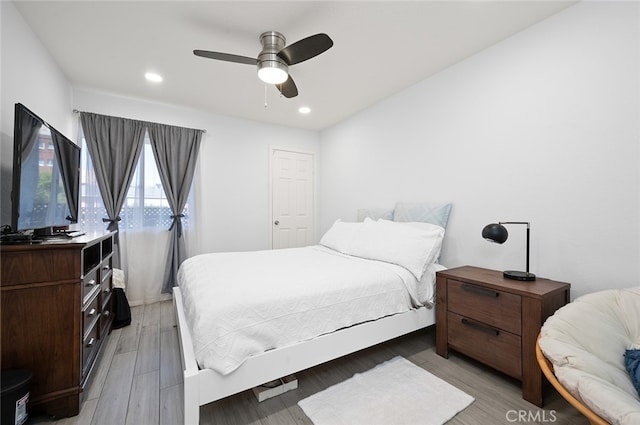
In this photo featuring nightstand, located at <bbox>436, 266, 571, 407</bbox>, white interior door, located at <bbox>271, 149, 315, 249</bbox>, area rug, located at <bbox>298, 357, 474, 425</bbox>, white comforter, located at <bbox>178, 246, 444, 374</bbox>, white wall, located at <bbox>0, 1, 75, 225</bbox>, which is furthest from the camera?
white interior door, located at <bbox>271, 149, 315, 249</bbox>

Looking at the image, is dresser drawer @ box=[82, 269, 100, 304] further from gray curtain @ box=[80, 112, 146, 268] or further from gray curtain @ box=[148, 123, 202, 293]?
gray curtain @ box=[148, 123, 202, 293]

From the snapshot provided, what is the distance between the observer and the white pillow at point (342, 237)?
2.79 metres

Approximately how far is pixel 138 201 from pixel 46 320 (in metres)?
2.16

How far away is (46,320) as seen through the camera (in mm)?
1438

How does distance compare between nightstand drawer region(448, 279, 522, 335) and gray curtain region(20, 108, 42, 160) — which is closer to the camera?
gray curtain region(20, 108, 42, 160)

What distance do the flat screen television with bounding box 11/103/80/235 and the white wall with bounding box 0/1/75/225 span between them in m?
0.24

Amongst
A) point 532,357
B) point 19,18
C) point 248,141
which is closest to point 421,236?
point 532,357

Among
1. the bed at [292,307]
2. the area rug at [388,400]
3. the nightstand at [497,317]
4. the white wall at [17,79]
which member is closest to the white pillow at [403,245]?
the bed at [292,307]

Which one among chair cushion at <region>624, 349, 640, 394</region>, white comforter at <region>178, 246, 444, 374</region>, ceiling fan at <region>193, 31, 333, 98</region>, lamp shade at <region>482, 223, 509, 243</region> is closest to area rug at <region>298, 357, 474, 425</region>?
white comforter at <region>178, 246, 444, 374</region>

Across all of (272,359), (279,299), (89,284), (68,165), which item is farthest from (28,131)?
(272,359)

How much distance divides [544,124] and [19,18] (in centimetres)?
380

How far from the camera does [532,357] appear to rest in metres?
1.59

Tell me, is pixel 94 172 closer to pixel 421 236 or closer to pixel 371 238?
pixel 371 238

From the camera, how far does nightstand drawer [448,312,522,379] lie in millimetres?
1678
